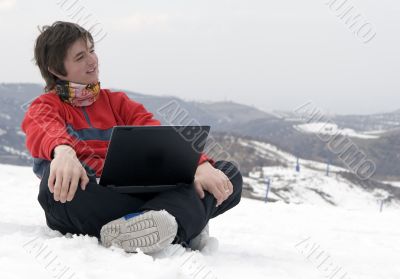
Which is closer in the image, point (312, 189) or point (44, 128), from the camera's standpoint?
point (44, 128)

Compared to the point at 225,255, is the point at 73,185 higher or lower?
higher

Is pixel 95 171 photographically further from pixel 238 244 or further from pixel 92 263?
pixel 238 244

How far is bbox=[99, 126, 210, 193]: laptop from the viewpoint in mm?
2371

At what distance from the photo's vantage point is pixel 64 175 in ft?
7.00

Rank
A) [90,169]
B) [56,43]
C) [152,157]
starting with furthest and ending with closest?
[56,43], [90,169], [152,157]

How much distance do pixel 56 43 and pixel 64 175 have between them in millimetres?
1000

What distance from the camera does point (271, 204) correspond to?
7.62m

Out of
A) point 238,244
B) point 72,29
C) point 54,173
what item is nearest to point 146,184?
point 54,173

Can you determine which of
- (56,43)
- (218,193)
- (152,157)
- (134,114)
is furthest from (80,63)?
(218,193)

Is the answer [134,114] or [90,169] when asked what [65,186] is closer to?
[90,169]

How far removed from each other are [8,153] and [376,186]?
119747 millimetres

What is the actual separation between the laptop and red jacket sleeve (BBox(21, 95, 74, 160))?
0.25 meters

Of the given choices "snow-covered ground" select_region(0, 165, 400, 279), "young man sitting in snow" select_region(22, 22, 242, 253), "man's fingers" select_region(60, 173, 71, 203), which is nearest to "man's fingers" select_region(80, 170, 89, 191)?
"young man sitting in snow" select_region(22, 22, 242, 253)

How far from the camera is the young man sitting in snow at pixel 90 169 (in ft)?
7.55
